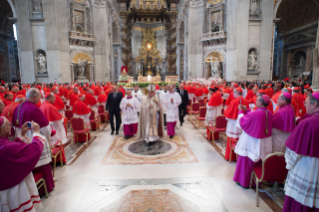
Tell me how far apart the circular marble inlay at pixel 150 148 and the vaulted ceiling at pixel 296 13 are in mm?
20754

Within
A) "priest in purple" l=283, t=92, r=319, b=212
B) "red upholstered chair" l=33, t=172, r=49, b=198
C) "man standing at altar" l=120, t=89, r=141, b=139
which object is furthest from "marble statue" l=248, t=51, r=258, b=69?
"red upholstered chair" l=33, t=172, r=49, b=198

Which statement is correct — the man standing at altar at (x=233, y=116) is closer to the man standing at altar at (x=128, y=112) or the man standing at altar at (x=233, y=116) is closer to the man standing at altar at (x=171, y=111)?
the man standing at altar at (x=171, y=111)

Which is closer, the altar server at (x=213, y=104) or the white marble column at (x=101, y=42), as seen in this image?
the altar server at (x=213, y=104)

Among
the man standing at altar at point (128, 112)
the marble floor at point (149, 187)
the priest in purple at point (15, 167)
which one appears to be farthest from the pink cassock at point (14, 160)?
the man standing at altar at point (128, 112)

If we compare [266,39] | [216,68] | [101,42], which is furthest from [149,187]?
[101,42]

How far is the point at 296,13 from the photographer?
19.9m

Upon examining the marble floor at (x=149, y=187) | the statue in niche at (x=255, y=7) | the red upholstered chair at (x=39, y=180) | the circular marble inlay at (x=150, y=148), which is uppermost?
the statue in niche at (x=255, y=7)

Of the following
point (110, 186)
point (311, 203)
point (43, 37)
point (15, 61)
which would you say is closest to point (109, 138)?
point (110, 186)

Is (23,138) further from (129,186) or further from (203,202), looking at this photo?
(203,202)

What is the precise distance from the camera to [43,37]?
17016mm

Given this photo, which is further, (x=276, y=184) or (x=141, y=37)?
(x=141, y=37)

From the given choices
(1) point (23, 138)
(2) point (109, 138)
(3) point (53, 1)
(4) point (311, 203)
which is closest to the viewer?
(4) point (311, 203)

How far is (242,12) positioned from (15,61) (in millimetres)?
27800

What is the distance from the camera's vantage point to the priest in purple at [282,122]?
9.97 feet
